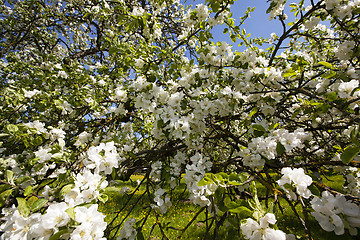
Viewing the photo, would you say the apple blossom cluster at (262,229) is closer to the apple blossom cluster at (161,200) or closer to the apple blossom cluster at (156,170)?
the apple blossom cluster at (161,200)

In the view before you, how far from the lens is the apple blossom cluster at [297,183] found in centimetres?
103

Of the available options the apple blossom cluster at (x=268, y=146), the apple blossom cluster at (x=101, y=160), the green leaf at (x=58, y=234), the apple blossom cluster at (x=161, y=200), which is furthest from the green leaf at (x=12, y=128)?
the apple blossom cluster at (x=268, y=146)

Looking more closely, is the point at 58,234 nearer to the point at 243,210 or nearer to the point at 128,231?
the point at 243,210

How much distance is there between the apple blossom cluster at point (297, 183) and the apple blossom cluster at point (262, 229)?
0.29 m

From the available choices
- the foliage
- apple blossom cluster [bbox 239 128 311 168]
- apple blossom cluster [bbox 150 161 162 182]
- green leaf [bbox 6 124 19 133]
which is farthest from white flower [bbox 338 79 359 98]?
green leaf [bbox 6 124 19 133]

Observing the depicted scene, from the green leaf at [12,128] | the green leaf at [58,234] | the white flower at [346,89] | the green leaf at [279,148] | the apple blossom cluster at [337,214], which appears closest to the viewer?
the green leaf at [58,234]

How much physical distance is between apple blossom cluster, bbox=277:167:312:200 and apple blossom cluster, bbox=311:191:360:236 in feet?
0.30

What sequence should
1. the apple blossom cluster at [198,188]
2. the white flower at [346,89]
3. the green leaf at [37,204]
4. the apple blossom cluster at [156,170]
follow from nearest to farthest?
A: the green leaf at [37,204]
the apple blossom cluster at [198,188]
the white flower at [346,89]
the apple blossom cluster at [156,170]

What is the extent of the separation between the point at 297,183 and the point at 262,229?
0.38 meters

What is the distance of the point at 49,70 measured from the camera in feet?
12.4

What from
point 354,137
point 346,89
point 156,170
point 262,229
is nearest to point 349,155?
point 354,137

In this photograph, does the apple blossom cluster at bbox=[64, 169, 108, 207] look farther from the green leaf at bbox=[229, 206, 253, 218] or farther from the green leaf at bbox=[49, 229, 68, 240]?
the green leaf at bbox=[229, 206, 253, 218]

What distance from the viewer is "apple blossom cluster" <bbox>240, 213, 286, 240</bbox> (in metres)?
0.86

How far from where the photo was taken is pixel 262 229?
91cm
